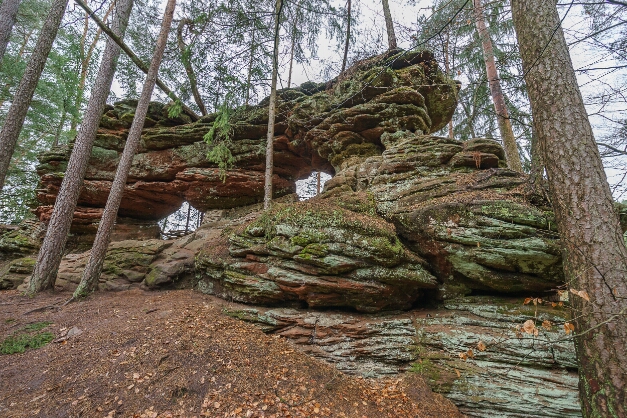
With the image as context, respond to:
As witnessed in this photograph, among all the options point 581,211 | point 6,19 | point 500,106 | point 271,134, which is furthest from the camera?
point 271,134

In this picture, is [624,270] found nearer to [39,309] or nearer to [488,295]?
[488,295]

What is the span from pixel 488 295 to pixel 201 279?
257 inches

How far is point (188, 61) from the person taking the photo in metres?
8.89

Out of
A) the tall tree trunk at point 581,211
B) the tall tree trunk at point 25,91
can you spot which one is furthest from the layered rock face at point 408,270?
the tall tree trunk at point 25,91

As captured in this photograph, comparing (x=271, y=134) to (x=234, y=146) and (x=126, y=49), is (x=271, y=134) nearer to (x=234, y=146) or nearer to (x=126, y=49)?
(x=234, y=146)

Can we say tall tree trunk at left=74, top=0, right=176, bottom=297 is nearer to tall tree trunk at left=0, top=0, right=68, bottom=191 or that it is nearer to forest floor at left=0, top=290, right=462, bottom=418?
forest floor at left=0, top=290, right=462, bottom=418

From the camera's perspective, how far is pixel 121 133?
11.2 m

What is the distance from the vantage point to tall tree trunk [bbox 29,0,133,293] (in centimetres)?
669

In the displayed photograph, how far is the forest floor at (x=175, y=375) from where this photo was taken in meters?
3.35

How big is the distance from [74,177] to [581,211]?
10.2 metres

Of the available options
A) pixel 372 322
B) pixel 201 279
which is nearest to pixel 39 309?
pixel 201 279

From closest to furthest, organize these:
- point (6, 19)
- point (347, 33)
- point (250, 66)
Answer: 1. point (6, 19)
2. point (250, 66)
3. point (347, 33)

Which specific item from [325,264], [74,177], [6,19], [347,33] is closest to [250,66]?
[347,33]

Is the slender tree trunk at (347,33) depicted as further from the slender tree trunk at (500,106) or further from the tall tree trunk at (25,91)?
the tall tree trunk at (25,91)
